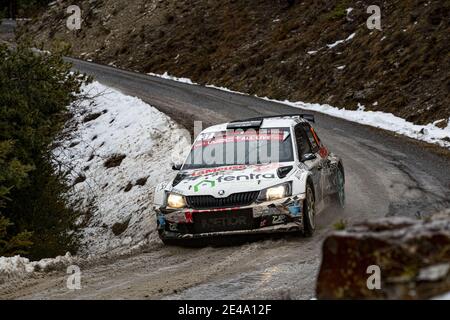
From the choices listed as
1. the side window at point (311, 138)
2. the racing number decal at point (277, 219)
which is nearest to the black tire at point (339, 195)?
the side window at point (311, 138)

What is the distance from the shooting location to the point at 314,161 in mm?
11109

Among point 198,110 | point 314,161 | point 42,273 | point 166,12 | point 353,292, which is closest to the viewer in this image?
point 353,292

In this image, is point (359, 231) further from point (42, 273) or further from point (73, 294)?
point (42, 273)

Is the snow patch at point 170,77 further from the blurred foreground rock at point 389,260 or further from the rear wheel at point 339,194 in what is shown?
the blurred foreground rock at point 389,260

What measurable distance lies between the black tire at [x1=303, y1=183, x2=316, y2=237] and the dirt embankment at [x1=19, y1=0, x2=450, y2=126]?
11.1m

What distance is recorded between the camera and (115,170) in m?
18.6

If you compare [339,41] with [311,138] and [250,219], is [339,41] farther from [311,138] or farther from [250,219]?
[250,219]

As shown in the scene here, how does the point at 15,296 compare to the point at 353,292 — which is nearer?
the point at 353,292

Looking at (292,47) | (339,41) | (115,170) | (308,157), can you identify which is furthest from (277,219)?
(292,47)

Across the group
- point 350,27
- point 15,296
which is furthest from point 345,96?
point 15,296

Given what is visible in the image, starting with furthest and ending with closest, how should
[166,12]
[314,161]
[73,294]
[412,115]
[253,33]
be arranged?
[166,12] → [253,33] → [412,115] → [314,161] → [73,294]

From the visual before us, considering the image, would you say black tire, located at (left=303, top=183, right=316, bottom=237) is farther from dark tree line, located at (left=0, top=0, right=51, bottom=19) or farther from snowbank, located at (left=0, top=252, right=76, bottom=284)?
dark tree line, located at (left=0, top=0, right=51, bottom=19)

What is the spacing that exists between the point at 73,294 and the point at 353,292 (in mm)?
3819

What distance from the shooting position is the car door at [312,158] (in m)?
10.8
